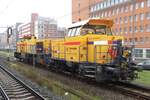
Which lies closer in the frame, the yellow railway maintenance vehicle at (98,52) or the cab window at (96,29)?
the yellow railway maintenance vehicle at (98,52)

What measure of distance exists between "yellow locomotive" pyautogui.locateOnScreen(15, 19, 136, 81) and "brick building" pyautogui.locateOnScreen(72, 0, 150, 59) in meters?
52.9

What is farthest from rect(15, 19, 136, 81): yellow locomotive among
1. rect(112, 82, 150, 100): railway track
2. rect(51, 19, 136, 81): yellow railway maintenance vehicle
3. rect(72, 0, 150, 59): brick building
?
rect(72, 0, 150, 59): brick building

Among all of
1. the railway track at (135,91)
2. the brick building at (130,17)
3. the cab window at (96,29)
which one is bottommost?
the railway track at (135,91)

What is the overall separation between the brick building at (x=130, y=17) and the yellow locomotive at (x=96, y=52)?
52.9 m

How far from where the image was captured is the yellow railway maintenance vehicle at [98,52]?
16.3m

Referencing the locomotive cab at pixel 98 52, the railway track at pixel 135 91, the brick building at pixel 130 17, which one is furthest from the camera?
the brick building at pixel 130 17

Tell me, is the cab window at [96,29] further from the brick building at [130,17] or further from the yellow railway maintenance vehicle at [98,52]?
the brick building at [130,17]

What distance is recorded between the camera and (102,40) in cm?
1717

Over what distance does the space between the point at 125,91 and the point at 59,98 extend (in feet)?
12.5

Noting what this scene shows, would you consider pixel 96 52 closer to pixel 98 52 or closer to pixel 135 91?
pixel 98 52

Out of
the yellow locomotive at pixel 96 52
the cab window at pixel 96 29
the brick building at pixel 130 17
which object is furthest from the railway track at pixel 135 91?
the brick building at pixel 130 17

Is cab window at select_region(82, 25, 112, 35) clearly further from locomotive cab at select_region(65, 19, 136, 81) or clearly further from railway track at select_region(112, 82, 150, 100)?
railway track at select_region(112, 82, 150, 100)

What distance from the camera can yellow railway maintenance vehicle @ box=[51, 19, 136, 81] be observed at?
53.3 ft

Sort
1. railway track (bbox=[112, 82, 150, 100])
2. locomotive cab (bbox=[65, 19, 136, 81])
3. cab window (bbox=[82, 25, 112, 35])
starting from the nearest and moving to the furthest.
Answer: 1. railway track (bbox=[112, 82, 150, 100])
2. locomotive cab (bbox=[65, 19, 136, 81])
3. cab window (bbox=[82, 25, 112, 35])
